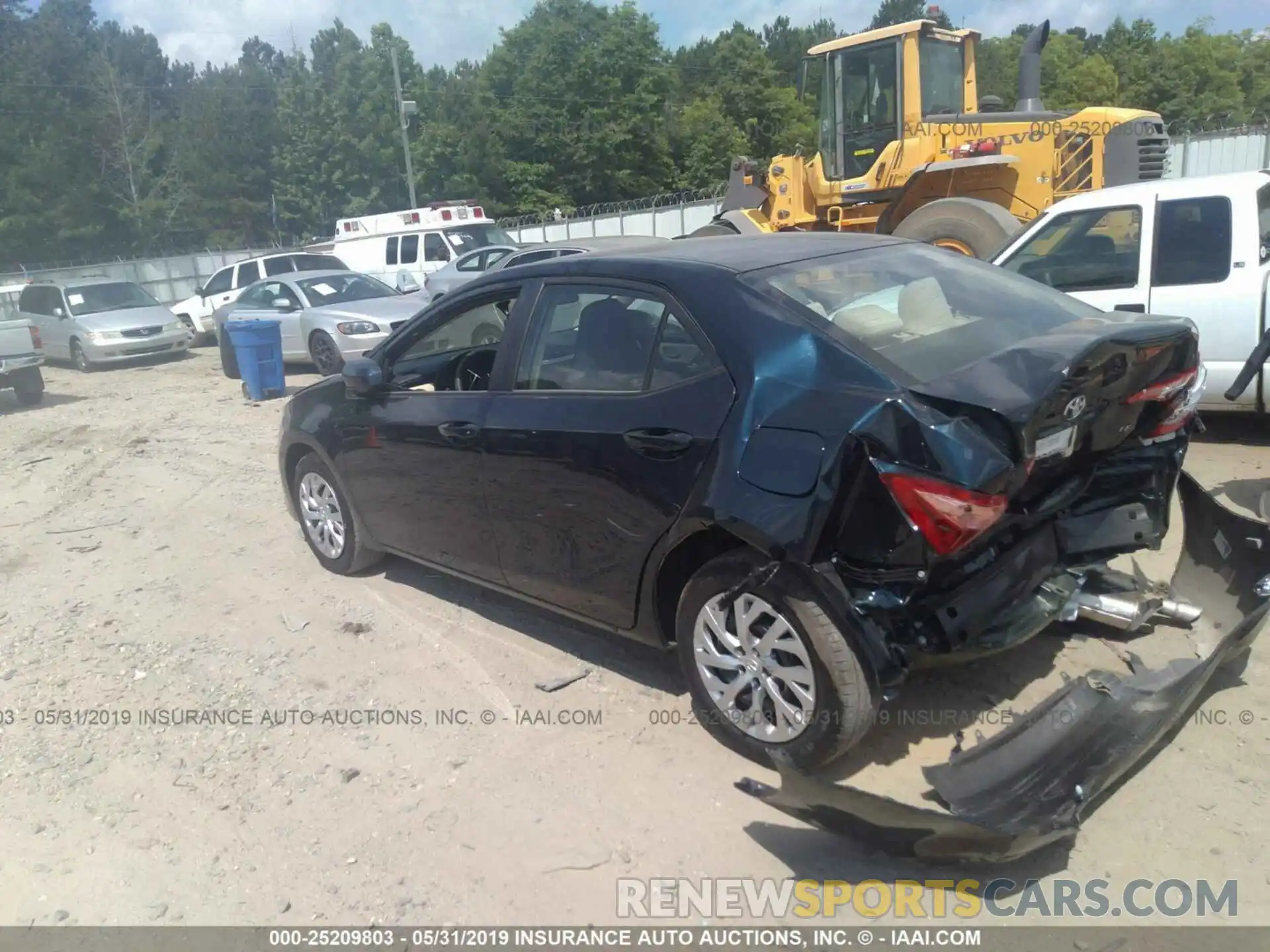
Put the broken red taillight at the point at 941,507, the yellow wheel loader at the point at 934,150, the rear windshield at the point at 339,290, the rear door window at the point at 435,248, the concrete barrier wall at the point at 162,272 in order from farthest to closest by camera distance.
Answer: the concrete barrier wall at the point at 162,272 → the rear door window at the point at 435,248 → the rear windshield at the point at 339,290 → the yellow wheel loader at the point at 934,150 → the broken red taillight at the point at 941,507

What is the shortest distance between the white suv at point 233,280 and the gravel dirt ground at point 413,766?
14027 mm

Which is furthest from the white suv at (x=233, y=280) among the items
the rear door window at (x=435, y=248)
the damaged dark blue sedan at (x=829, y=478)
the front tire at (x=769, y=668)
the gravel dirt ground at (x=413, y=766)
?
the front tire at (x=769, y=668)

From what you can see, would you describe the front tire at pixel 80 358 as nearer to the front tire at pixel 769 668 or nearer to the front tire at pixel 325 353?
the front tire at pixel 325 353

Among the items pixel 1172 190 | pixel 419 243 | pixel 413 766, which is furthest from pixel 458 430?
pixel 419 243

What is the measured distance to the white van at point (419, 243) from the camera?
20.5 meters

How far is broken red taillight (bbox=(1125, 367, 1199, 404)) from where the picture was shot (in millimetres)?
3502

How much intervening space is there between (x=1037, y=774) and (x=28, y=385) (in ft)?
→ 47.7

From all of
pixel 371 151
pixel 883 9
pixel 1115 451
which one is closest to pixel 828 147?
pixel 1115 451

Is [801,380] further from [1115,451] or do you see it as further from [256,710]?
[256,710]

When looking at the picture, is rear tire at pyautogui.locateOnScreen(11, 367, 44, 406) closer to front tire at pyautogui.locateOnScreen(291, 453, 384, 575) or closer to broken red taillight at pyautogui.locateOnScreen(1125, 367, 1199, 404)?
front tire at pyautogui.locateOnScreen(291, 453, 384, 575)

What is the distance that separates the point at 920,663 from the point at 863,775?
51 cm

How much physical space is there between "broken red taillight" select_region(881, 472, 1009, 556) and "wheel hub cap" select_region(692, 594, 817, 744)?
0.58m

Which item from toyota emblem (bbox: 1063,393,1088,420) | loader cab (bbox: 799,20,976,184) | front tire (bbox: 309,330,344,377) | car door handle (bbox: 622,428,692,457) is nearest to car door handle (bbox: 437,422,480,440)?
car door handle (bbox: 622,428,692,457)

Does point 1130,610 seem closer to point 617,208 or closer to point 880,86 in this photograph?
point 880,86
